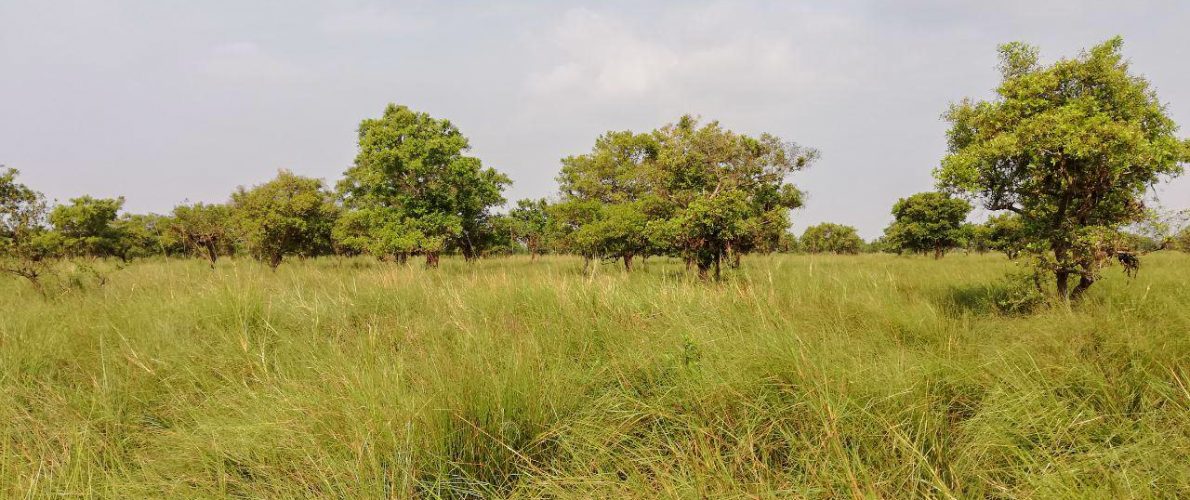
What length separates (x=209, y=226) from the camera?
66.7 ft

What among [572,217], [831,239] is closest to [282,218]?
[572,217]

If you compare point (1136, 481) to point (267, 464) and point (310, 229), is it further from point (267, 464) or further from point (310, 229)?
point (310, 229)

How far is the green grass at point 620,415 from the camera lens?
168 centimetres

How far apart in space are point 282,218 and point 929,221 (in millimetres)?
41920

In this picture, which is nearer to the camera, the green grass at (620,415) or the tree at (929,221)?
the green grass at (620,415)

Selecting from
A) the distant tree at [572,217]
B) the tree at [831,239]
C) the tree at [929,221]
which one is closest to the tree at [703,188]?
the distant tree at [572,217]

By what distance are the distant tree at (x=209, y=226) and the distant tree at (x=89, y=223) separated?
561 centimetres

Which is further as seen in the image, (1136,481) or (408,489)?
(408,489)

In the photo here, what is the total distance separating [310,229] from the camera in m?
17.0

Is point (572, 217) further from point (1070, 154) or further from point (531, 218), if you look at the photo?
point (1070, 154)

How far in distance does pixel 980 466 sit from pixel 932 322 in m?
2.26

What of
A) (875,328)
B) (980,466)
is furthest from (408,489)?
(875,328)

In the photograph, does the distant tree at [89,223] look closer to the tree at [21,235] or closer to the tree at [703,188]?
the tree at [21,235]

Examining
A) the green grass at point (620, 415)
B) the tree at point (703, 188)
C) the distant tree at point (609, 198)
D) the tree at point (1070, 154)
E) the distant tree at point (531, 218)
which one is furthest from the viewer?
the distant tree at point (531, 218)
